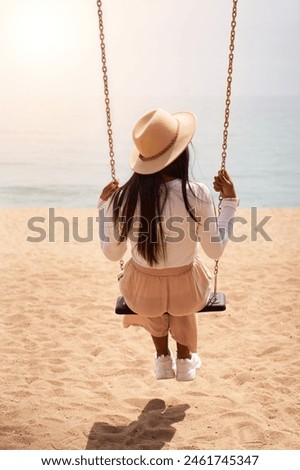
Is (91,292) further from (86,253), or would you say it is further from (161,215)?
(161,215)

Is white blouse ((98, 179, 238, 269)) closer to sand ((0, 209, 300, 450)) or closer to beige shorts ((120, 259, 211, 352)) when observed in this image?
beige shorts ((120, 259, 211, 352))

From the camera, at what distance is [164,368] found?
11.9 feet

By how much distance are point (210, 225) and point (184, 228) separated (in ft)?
0.42

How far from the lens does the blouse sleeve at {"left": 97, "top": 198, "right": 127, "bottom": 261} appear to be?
3.20 meters

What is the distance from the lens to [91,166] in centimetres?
3002

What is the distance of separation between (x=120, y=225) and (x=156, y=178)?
32 cm

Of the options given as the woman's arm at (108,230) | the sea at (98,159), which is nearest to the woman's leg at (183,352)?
the woman's arm at (108,230)

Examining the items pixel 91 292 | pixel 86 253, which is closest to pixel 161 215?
pixel 91 292

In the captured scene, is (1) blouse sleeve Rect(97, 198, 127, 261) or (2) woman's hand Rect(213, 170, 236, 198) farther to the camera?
(2) woman's hand Rect(213, 170, 236, 198)

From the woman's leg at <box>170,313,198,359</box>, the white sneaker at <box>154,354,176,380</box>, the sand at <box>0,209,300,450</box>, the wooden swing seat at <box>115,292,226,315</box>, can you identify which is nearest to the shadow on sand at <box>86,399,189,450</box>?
the sand at <box>0,209,300,450</box>

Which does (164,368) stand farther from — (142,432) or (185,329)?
(142,432)

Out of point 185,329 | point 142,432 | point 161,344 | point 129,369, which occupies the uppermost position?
point 185,329

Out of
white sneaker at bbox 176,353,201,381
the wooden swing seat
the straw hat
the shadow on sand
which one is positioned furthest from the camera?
the shadow on sand

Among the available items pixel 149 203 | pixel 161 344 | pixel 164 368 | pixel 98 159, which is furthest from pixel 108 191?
pixel 98 159
